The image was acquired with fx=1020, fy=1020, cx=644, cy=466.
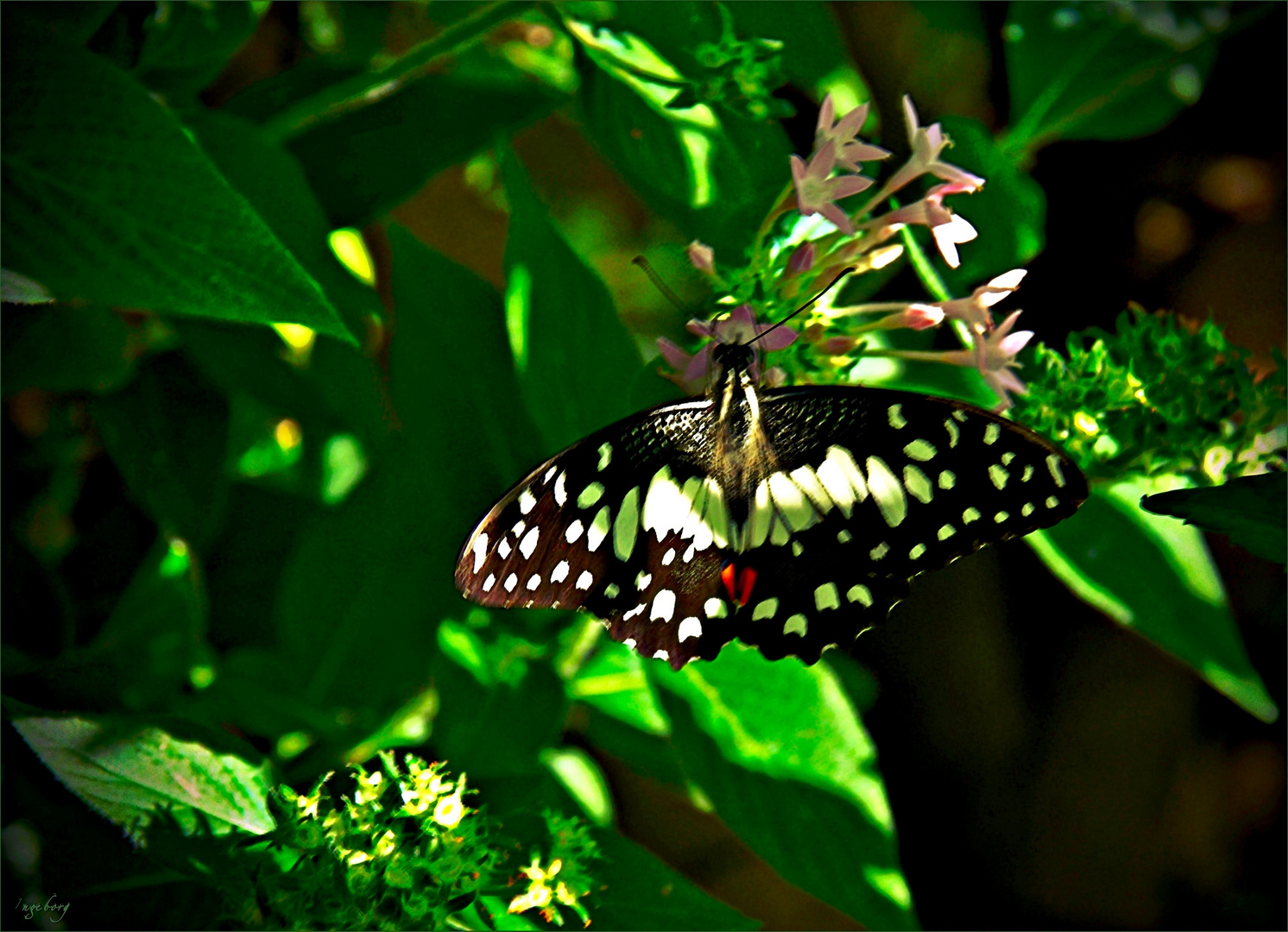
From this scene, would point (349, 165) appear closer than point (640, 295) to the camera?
Yes

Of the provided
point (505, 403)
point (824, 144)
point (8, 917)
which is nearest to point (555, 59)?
point (505, 403)

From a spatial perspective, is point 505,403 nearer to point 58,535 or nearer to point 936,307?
point 936,307

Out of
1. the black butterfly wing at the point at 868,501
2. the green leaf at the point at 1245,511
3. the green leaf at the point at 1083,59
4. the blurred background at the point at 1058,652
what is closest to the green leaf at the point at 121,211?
the black butterfly wing at the point at 868,501

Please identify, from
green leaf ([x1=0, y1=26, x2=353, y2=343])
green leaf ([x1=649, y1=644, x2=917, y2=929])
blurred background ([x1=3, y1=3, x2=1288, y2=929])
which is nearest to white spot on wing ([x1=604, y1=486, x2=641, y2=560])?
green leaf ([x1=649, y1=644, x2=917, y2=929])

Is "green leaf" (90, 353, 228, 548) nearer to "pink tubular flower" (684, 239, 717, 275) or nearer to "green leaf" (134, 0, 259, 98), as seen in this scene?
"green leaf" (134, 0, 259, 98)

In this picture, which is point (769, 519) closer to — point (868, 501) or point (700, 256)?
point (868, 501)

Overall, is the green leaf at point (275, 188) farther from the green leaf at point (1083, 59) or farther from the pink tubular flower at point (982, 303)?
the green leaf at point (1083, 59)

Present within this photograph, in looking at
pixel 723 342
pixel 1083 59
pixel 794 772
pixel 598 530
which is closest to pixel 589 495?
pixel 598 530
